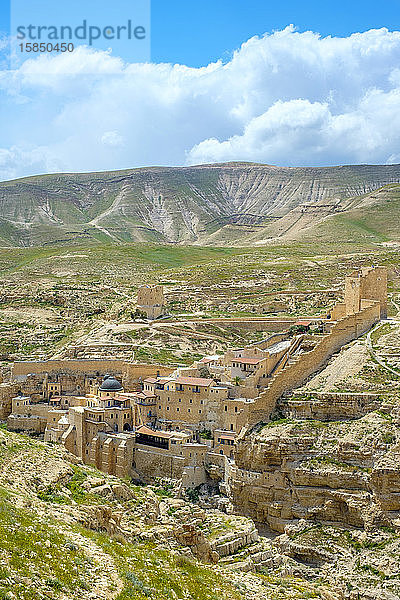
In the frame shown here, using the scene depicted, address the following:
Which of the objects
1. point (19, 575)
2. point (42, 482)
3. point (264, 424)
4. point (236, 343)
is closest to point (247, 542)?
point (264, 424)

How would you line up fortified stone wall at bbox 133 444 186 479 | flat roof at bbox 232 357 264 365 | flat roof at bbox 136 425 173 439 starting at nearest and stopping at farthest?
fortified stone wall at bbox 133 444 186 479
flat roof at bbox 136 425 173 439
flat roof at bbox 232 357 264 365

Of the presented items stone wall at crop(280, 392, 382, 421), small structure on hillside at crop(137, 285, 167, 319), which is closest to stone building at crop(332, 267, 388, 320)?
stone wall at crop(280, 392, 382, 421)

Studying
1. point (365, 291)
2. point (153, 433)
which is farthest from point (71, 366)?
point (365, 291)

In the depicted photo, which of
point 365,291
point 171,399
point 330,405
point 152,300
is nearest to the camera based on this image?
point 330,405

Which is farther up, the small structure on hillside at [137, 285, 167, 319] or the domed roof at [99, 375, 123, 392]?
the small structure on hillside at [137, 285, 167, 319]

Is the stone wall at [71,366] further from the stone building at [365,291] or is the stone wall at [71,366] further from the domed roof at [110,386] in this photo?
the stone building at [365,291]

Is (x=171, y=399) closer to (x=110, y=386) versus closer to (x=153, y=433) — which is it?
(x=153, y=433)

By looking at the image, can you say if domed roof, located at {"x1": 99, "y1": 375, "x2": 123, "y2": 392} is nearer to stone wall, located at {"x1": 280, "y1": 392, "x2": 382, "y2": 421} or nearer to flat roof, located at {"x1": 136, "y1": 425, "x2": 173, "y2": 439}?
flat roof, located at {"x1": 136, "y1": 425, "x2": 173, "y2": 439}

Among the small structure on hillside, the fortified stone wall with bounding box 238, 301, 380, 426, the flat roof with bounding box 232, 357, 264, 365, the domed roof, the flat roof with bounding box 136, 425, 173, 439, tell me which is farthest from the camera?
the small structure on hillside

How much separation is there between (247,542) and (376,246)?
281 feet

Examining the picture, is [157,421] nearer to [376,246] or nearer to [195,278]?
[195,278]

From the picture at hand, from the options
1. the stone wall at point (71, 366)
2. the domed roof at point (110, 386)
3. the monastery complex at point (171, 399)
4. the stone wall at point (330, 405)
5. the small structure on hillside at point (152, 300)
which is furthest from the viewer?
the small structure on hillside at point (152, 300)

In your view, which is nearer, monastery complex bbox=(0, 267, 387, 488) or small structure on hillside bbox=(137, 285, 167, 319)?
monastery complex bbox=(0, 267, 387, 488)

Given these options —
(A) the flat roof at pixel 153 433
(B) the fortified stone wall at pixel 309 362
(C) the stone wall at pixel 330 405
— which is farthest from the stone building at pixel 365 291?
(A) the flat roof at pixel 153 433
